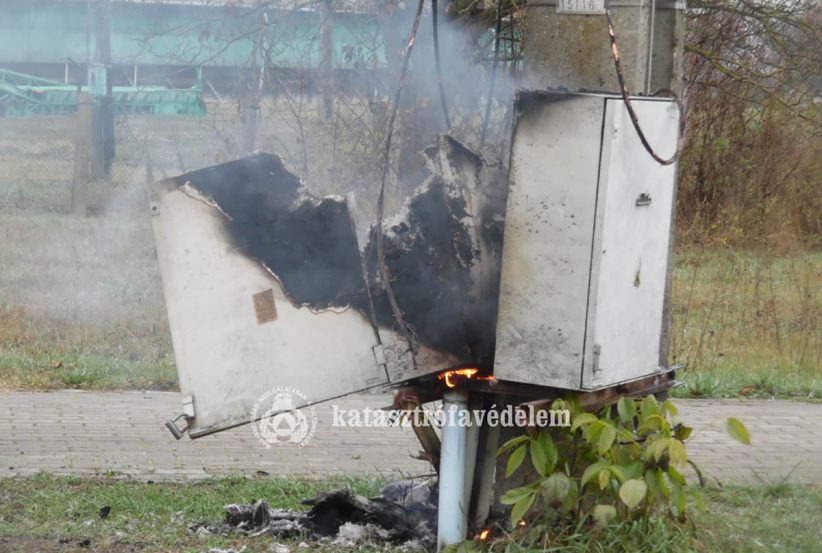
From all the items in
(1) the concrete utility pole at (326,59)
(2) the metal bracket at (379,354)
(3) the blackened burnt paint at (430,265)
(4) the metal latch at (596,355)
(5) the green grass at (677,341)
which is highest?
(1) the concrete utility pole at (326,59)

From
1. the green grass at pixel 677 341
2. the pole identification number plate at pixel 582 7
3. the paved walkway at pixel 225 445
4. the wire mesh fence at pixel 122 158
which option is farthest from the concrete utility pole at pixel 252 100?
the pole identification number plate at pixel 582 7

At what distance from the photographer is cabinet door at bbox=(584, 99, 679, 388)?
13.3 ft

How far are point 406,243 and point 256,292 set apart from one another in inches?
24.8

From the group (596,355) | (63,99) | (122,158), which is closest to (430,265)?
(596,355)

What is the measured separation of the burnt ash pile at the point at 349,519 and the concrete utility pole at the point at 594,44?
6.59ft

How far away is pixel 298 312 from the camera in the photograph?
4352 millimetres

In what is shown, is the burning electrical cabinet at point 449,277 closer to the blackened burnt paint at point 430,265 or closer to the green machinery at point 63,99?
the blackened burnt paint at point 430,265

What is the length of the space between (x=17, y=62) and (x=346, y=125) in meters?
13.5

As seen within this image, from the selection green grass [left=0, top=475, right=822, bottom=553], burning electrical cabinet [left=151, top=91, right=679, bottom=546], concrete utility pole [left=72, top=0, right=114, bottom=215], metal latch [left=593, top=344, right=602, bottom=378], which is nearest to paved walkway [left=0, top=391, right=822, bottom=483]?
green grass [left=0, top=475, right=822, bottom=553]

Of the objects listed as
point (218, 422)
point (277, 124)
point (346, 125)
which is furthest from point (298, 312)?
point (277, 124)

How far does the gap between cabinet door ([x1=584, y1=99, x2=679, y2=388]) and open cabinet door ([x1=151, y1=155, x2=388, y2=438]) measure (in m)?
0.90

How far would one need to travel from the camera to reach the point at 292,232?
14.4ft

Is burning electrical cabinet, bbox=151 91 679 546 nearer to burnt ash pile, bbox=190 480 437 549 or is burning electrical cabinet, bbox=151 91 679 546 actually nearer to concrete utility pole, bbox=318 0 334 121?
burnt ash pile, bbox=190 480 437 549

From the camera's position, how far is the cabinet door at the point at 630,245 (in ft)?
13.3
